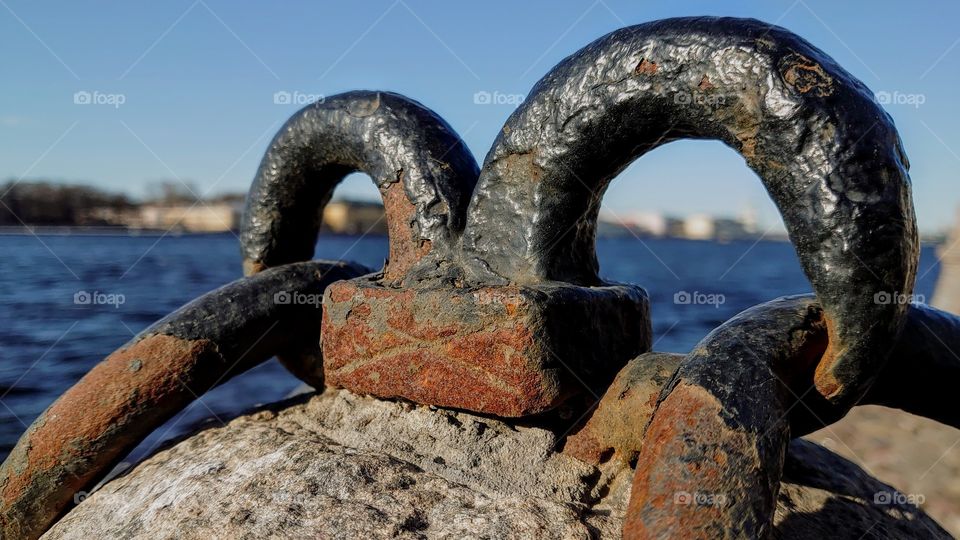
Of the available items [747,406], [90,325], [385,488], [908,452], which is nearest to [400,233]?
[385,488]

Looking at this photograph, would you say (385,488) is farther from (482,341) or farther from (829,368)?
(829,368)

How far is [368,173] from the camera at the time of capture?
290cm

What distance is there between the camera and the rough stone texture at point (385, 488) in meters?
2.08

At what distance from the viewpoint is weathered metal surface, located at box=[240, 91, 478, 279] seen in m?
2.71

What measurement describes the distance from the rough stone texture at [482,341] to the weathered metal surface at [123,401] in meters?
0.39

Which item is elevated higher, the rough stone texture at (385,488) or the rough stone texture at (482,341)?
the rough stone texture at (482,341)

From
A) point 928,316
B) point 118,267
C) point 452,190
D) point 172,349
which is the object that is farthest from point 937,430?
point 118,267

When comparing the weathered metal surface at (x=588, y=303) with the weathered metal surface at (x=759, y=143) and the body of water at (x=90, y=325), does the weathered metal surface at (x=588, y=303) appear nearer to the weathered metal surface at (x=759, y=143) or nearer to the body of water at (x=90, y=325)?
the weathered metal surface at (x=759, y=143)

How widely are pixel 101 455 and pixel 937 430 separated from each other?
21.2 ft

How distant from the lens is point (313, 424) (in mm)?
2623

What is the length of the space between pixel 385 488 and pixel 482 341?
0.48m

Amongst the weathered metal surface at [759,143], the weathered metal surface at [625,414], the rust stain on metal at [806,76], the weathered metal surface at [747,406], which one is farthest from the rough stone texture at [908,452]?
the rust stain on metal at [806,76]

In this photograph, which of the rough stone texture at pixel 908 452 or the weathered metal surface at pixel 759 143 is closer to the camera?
the weathered metal surface at pixel 759 143

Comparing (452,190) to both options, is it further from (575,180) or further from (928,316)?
(928,316)
